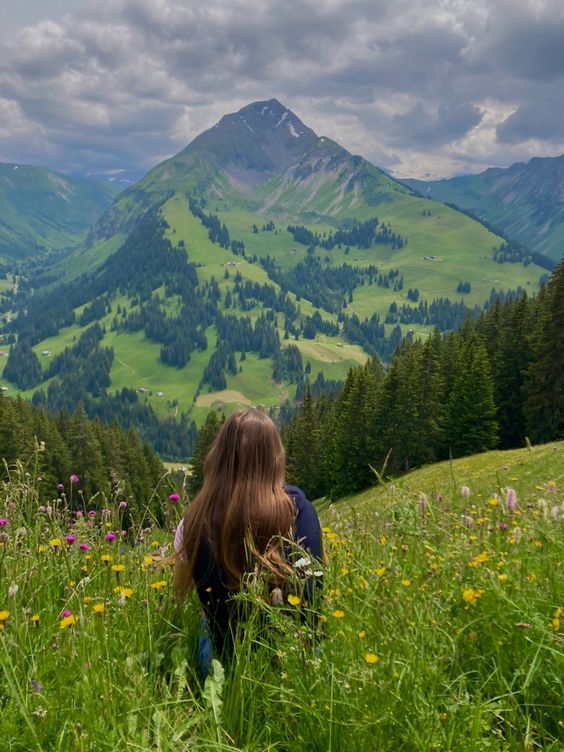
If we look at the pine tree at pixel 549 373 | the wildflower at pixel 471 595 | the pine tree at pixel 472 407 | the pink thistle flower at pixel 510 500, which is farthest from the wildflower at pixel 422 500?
the pine tree at pixel 472 407

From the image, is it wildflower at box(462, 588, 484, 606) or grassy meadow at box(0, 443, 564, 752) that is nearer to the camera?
grassy meadow at box(0, 443, 564, 752)

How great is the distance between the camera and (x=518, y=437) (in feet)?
170

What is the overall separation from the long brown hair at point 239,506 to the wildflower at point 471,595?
118 centimetres

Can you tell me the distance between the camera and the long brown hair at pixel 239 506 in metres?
3.77

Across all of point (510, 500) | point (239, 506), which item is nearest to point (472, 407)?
point (510, 500)

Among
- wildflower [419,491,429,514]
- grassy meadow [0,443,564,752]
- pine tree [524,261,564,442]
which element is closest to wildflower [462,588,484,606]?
grassy meadow [0,443,564,752]

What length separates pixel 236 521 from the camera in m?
3.84

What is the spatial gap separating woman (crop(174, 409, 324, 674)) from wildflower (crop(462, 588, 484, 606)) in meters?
Answer: 1.12

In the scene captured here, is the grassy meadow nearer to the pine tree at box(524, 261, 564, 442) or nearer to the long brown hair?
the long brown hair

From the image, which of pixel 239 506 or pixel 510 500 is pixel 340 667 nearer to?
pixel 239 506

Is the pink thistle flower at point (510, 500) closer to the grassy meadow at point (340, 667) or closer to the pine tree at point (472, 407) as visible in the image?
the grassy meadow at point (340, 667)

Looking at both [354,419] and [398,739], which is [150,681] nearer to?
[398,739]

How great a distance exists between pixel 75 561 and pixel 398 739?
3076 millimetres

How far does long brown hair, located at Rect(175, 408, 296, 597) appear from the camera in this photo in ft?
12.4
